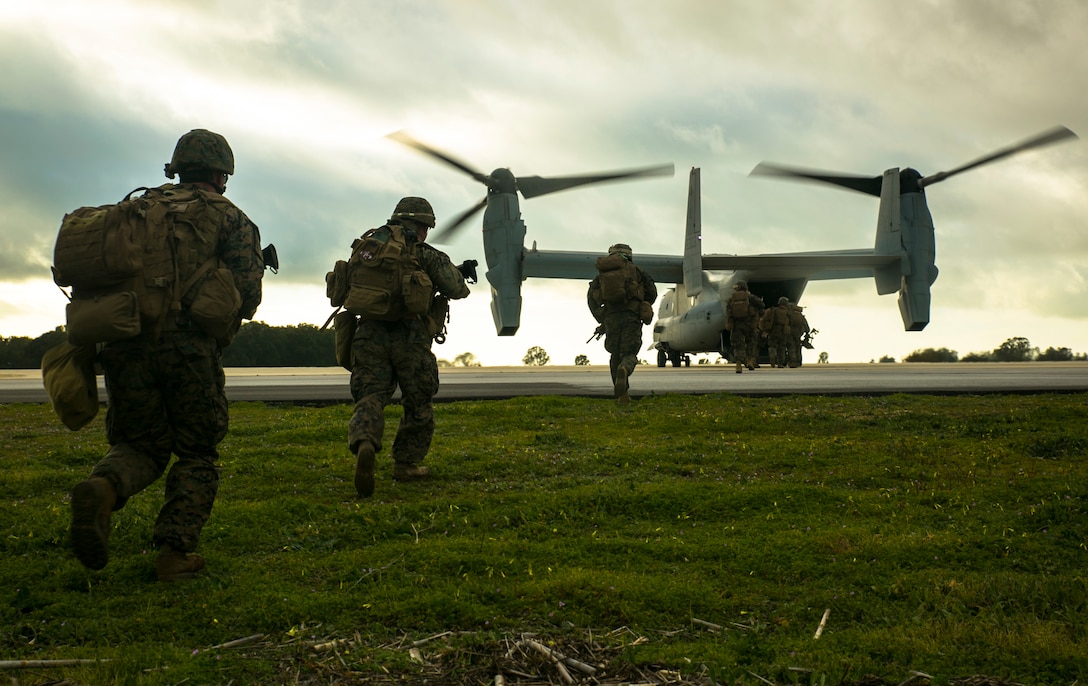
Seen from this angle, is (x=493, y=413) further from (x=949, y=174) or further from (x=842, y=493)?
(x=949, y=174)

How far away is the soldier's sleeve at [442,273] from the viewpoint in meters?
7.44

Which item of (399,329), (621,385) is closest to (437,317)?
(399,329)

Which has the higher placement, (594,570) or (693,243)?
(693,243)

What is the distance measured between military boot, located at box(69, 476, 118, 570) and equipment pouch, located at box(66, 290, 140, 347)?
0.75 metres

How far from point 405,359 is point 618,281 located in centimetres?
655

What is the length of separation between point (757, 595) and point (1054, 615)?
1.40 meters

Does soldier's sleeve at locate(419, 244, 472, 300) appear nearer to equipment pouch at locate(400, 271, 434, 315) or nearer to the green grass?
equipment pouch at locate(400, 271, 434, 315)

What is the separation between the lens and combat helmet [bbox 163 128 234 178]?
5.36 meters

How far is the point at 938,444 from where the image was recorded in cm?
922

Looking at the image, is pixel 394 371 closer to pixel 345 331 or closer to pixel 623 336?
pixel 345 331

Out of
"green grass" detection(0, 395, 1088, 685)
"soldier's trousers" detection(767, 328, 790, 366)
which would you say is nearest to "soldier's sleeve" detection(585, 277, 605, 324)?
"green grass" detection(0, 395, 1088, 685)

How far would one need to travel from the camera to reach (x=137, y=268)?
4.77 meters

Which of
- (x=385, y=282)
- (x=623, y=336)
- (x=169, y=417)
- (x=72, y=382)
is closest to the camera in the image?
(x=72, y=382)

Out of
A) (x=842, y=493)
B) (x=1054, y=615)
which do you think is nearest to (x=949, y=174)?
(x=842, y=493)
